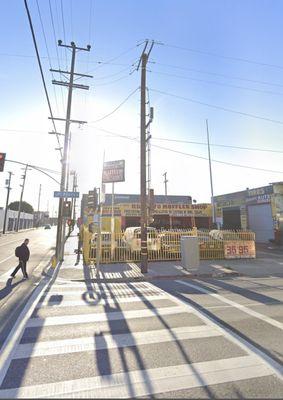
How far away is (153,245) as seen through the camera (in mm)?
18438

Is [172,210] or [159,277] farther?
[172,210]

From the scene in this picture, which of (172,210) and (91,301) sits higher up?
(172,210)

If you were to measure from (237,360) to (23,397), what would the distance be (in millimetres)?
3057

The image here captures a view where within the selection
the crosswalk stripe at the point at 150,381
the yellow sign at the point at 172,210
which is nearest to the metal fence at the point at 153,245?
the crosswalk stripe at the point at 150,381

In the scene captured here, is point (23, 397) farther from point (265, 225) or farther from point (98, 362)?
point (265, 225)

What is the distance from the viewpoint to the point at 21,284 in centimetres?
1134

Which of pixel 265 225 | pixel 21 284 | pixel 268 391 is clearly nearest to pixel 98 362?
pixel 268 391

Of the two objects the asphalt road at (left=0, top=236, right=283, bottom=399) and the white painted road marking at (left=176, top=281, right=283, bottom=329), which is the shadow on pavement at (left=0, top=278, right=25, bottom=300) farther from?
the white painted road marking at (left=176, top=281, right=283, bottom=329)

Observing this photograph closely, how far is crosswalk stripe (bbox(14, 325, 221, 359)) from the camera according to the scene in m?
5.09

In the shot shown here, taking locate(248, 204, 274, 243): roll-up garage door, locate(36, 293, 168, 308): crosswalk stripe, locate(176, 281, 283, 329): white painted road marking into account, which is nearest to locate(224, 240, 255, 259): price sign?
locate(176, 281, 283, 329): white painted road marking

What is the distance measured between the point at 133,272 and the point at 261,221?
20.5m

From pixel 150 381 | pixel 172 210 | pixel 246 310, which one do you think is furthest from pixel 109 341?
pixel 172 210

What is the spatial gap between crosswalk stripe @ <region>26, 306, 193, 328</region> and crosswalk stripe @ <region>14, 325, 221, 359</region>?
1.08 metres

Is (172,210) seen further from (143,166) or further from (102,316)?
(102,316)
